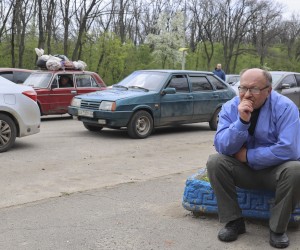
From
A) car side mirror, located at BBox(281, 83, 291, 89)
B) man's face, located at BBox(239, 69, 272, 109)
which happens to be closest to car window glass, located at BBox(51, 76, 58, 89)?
car side mirror, located at BBox(281, 83, 291, 89)

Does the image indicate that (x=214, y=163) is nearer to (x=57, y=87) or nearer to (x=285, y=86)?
(x=57, y=87)

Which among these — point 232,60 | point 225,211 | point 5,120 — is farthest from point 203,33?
point 225,211

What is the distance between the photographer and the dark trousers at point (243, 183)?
3619 millimetres

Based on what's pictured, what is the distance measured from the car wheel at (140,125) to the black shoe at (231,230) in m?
6.11

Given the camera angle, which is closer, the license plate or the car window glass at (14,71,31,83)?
the license plate

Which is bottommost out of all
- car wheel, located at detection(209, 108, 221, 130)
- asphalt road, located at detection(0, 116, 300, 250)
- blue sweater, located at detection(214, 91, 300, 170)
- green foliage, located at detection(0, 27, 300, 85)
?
asphalt road, located at detection(0, 116, 300, 250)

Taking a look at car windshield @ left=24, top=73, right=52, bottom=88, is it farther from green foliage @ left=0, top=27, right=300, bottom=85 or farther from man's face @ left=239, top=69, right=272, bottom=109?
green foliage @ left=0, top=27, right=300, bottom=85

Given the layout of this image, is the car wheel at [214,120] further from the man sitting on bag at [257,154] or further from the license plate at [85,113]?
the man sitting on bag at [257,154]

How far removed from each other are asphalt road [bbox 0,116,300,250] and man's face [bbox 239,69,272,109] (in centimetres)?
119

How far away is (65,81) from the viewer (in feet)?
45.8

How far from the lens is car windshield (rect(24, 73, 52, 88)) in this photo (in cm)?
1350

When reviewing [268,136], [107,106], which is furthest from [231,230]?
[107,106]

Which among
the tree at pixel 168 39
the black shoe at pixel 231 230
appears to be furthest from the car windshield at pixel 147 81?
the tree at pixel 168 39

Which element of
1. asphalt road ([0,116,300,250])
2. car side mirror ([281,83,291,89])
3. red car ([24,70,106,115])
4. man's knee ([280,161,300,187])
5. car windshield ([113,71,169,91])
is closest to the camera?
man's knee ([280,161,300,187])
